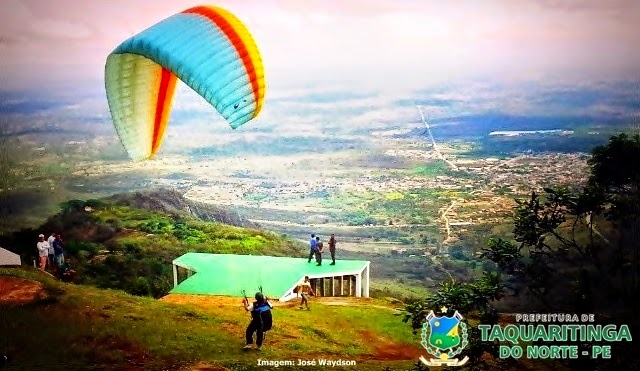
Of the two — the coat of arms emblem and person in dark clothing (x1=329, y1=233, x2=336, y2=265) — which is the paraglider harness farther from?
the coat of arms emblem

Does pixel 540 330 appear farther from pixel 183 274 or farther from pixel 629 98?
pixel 183 274

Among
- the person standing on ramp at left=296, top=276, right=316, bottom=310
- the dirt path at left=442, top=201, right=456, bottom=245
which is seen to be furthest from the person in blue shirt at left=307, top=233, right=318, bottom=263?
the dirt path at left=442, top=201, right=456, bottom=245

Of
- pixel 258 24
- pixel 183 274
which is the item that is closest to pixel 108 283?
pixel 183 274

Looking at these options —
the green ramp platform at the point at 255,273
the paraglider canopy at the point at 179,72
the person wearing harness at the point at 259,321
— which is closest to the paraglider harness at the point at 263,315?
the person wearing harness at the point at 259,321

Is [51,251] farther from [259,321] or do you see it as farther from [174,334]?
[259,321]

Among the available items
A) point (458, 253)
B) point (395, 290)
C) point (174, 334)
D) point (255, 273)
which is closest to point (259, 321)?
point (255, 273)

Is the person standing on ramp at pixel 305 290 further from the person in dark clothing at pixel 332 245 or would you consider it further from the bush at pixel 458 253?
the bush at pixel 458 253
